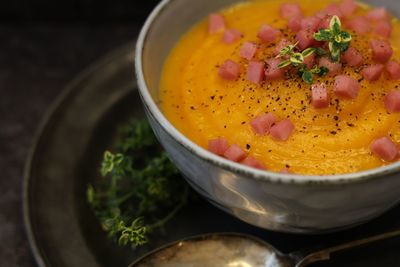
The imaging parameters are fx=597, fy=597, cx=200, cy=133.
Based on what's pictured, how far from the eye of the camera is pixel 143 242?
159 cm

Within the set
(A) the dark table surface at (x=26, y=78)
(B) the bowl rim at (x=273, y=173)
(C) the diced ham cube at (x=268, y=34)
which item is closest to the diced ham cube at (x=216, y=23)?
(C) the diced ham cube at (x=268, y=34)

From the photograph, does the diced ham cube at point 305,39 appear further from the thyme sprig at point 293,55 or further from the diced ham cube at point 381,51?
the diced ham cube at point 381,51

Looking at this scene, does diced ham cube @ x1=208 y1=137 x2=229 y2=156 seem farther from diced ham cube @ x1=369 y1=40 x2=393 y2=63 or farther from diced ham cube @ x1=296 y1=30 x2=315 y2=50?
diced ham cube @ x1=369 y1=40 x2=393 y2=63

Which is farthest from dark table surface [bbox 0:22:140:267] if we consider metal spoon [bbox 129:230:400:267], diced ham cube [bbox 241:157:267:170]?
diced ham cube [bbox 241:157:267:170]

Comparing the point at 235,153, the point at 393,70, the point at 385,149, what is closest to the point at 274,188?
the point at 235,153

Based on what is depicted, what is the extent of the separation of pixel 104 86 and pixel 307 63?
2.58 ft

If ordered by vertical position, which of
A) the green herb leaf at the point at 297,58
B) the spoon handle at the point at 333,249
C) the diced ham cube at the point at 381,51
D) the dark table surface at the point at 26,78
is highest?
the green herb leaf at the point at 297,58

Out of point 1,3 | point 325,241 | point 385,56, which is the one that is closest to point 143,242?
point 325,241

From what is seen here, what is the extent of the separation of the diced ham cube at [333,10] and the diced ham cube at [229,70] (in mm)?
344

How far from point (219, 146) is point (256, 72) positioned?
237 mm

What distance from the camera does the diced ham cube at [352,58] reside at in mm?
1533

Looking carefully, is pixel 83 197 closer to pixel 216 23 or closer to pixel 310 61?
pixel 216 23

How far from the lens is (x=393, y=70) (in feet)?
5.04

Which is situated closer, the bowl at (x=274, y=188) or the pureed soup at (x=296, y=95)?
the bowl at (x=274, y=188)
